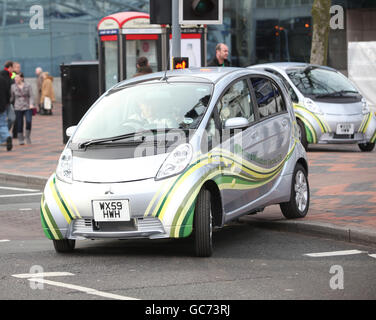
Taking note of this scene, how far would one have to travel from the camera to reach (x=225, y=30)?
124 ft

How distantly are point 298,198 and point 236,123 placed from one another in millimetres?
1887

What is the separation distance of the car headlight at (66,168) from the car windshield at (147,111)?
27cm

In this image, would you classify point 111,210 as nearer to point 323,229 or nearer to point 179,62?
point 323,229

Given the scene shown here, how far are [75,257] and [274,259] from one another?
1.73m

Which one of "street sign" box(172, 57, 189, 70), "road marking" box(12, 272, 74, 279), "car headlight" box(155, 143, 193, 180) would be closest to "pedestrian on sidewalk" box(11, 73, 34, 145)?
"street sign" box(172, 57, 189, 70)

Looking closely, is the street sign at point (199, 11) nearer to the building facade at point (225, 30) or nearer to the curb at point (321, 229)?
the curb at point (321, 229)

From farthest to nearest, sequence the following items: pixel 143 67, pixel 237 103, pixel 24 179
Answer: pixel 143 67
pixel 24 179
pixel 237 103

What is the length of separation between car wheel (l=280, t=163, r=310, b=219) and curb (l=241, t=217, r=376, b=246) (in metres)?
0.25

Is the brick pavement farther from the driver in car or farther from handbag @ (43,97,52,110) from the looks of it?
the driver in car

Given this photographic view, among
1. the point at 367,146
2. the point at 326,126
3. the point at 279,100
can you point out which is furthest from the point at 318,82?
the point at 279,100

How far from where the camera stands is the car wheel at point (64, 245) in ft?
28.7

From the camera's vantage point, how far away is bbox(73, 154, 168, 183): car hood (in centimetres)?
830

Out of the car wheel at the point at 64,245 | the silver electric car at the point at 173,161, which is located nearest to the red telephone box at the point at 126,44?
the silver electric car at the point at 173,161
